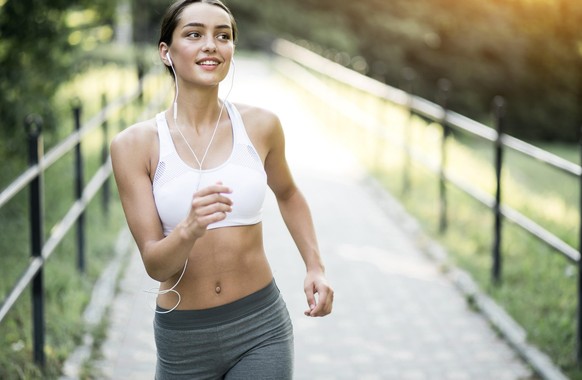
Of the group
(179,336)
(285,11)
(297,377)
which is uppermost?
(179,336)

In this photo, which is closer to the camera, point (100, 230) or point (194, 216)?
point (194, 216)

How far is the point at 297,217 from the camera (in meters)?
3.21

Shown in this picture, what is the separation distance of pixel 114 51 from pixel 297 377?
79.4 ft

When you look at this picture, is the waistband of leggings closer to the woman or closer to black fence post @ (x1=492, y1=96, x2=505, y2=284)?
the woman

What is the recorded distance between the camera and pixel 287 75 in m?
23.5

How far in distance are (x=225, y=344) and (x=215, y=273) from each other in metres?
0.21

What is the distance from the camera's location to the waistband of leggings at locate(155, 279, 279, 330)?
2838 mm

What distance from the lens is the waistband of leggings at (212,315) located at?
2.84 meters

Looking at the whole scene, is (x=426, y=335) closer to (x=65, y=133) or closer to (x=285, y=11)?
(x=65, y=133)

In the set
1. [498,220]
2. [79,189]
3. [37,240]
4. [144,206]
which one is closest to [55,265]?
[79,189]

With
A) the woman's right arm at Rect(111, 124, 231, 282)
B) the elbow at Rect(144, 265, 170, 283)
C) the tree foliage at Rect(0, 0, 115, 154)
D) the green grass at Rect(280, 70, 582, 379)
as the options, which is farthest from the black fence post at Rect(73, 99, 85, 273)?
the elbow at Rect(144, 265, 170, 283)

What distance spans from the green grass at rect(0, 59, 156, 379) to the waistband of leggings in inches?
72.4

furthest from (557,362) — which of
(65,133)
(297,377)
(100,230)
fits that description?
(65,133)

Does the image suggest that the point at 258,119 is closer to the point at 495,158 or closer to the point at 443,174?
the point at 495,158
